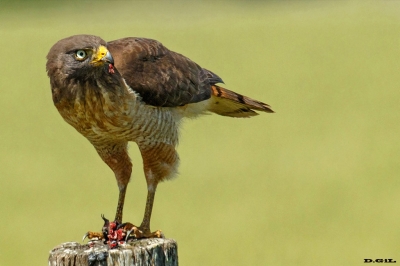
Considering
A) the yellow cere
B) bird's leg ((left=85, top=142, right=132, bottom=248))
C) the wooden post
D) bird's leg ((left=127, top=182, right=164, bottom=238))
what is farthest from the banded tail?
the wooden post

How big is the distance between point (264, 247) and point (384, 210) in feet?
11.3

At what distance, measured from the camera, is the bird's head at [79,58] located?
620 cm

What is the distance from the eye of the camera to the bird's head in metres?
6.20

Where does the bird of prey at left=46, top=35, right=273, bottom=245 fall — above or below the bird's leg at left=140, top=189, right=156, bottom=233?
above

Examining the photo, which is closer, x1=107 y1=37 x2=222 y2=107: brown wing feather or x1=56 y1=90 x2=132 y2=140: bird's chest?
x1=56 y1=90 x2=132 y2=140: bird's chest

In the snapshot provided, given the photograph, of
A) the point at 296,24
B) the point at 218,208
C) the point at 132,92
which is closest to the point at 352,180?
the point at 218,208

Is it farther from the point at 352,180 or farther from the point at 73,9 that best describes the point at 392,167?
the point at 73,9

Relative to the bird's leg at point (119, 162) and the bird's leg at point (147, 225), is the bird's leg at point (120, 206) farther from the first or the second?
the bird's leg at point (147, 225)

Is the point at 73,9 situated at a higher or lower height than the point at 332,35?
higher

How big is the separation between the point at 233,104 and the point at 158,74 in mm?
1171

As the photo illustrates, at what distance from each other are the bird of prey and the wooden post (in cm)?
112

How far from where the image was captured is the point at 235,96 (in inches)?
320

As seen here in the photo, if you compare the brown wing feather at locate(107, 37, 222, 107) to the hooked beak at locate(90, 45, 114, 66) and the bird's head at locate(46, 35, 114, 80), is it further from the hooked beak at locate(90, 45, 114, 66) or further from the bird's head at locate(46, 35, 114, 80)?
the hooked beak at locate(90, 45, 114, 66)

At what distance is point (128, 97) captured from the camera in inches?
266
